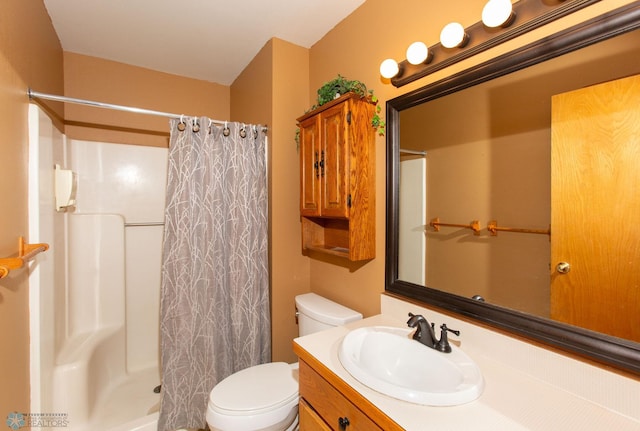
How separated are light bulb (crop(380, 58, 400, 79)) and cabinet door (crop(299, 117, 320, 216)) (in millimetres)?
416

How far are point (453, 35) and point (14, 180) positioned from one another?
179 centimetres

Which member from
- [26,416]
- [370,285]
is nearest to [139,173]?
[26,416]

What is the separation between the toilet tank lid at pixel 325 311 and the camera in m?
1.49

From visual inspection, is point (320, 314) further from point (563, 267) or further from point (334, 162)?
point (563, 267)

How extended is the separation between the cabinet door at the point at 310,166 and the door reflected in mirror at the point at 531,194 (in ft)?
1.61

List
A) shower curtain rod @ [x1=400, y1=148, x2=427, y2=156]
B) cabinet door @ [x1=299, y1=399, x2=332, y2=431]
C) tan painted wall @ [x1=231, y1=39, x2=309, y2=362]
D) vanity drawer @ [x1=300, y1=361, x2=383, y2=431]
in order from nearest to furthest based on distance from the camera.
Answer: vanity drawer @ [x1=300, y1=361, x2=383, y2=431], cabinet door @ [x1=299, y1=399, x2=332, y2=431], shower curtain rod @ [x1=400, y1=148, x2=427, y2=156], tan painted wall @ [x1=231, y1=39, x2=309, y2=362]

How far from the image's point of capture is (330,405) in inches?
37.6

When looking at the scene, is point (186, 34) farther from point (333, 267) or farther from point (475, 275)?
point (475, 275)

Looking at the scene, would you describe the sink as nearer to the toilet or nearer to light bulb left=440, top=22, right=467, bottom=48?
the toilet

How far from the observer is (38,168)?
4.45 feet

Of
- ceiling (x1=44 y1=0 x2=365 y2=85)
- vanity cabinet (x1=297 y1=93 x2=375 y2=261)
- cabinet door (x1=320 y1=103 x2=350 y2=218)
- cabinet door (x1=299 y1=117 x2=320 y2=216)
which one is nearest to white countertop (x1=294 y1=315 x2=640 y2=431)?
vanity cabinet (x1=297 y1=93 x2=375 y2=261)

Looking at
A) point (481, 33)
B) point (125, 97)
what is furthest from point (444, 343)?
point (125, 97)

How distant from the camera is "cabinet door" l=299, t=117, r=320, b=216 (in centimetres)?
162

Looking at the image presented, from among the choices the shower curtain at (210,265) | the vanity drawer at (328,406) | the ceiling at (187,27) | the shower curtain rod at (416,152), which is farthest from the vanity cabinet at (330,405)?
the ceiling at (187,27)
